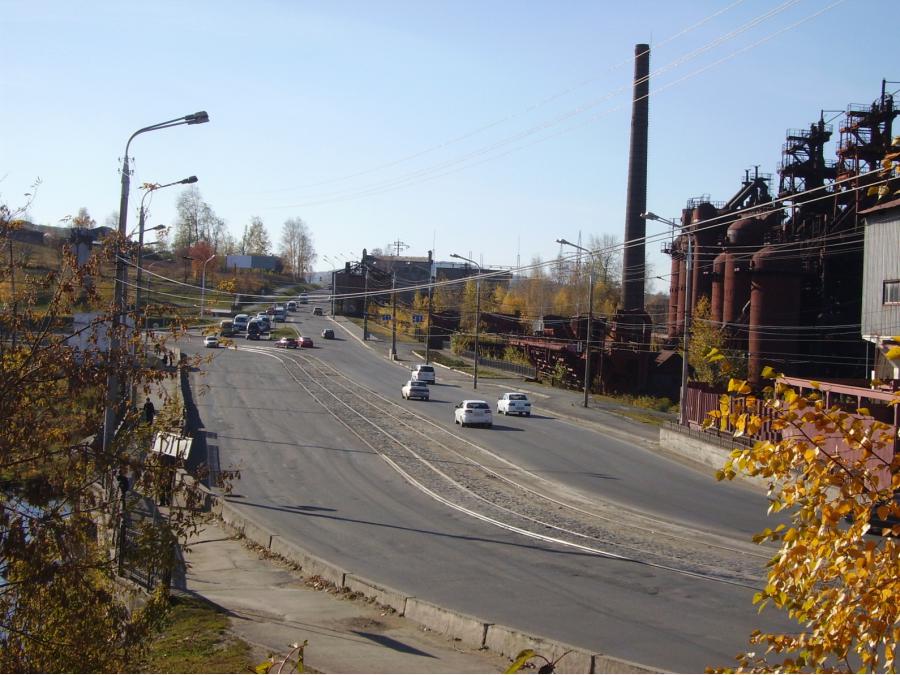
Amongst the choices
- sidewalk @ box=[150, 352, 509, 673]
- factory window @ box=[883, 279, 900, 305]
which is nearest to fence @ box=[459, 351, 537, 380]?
factory window @ box=[883, 279, 900, 305]

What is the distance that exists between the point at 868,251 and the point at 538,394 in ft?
97.8

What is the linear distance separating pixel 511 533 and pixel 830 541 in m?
17.5

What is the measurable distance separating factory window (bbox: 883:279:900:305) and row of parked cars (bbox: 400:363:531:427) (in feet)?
63.6

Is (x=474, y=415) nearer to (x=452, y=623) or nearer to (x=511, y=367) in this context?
(x=452, y=623)

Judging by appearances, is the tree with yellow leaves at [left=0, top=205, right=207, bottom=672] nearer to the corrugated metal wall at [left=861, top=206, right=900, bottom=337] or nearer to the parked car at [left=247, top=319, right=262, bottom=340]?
the corrugated metal wall at [left=861, top=206, right=900, bottom=337]

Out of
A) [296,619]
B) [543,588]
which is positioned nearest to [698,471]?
[543,588]

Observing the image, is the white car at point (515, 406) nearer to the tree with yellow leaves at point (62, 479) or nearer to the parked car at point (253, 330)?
the tree with yellow leaves at point (62, 479)

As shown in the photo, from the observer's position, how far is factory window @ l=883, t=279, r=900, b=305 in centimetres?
3366

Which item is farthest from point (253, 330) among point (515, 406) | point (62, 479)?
point (62, 479)

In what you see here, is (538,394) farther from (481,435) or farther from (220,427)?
(220,427)

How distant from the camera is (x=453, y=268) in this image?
173375mm

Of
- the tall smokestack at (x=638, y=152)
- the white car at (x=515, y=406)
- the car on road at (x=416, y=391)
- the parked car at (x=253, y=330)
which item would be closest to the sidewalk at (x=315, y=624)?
the white car at (x=515, y=406)

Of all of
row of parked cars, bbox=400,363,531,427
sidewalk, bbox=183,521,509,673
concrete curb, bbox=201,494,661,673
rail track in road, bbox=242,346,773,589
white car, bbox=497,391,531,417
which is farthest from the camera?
white car, bbox=497,391,531,417

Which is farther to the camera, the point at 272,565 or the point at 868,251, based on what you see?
the point at 868,251
